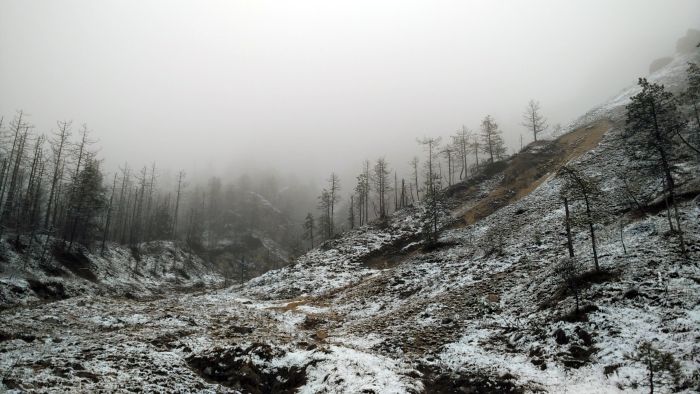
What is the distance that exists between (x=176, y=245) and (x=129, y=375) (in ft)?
220

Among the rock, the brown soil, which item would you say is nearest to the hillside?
the rock

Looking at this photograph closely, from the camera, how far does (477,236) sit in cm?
4038

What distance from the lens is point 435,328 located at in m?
21.1

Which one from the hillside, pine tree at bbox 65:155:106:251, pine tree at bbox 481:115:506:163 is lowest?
the hillside

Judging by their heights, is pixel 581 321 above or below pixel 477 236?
below

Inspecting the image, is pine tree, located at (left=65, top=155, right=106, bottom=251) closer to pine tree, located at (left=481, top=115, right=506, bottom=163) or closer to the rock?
the rock

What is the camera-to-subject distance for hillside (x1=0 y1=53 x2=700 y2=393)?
1356cm

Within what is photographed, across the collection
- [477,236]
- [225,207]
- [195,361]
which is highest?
[225,207]

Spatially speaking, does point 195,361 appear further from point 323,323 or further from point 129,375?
point 323,323

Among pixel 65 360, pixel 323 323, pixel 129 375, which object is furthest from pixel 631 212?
pixel 65 360

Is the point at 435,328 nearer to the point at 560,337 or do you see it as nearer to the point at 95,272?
the point at 560,337

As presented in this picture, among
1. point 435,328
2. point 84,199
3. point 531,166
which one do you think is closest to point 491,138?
point 531,166

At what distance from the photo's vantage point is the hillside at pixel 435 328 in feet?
44.5

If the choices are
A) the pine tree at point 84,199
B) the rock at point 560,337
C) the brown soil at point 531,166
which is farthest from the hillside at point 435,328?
the pine tree at point 84,199
